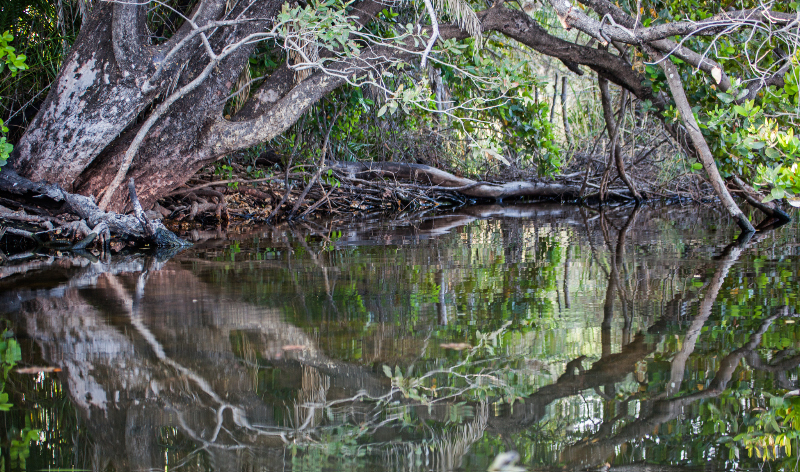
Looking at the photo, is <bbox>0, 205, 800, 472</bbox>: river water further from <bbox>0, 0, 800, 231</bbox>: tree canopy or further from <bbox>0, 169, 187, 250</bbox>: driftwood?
<bbox>0, 0, 800, 231</bbox>: tree canopy

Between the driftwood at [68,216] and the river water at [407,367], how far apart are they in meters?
1.47

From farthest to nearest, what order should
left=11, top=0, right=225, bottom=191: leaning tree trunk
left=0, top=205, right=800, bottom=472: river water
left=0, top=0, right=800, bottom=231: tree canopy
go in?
left=11, top=0, right=225, bottom=191: leaning tree trunk
left=0, top=0, right=800, bottom=231: tree canopy
left=0, top=205, right=800, bottom=472: river water

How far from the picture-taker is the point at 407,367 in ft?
7.52

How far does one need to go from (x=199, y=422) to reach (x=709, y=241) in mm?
4790

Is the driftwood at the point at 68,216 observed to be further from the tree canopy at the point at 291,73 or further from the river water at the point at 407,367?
the river water at the point at 407,367

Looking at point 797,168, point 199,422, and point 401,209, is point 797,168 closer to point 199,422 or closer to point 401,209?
point 199,422

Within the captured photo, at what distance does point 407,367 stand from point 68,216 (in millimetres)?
4743

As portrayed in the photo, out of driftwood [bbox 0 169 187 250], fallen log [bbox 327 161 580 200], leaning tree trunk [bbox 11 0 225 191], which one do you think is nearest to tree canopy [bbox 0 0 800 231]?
leaning tree trunk [bbox 11 0 225 191]

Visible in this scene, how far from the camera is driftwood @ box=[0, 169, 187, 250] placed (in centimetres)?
570

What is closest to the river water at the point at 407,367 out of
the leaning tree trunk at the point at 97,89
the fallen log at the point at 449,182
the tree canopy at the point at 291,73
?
the tree canopy at the point at 291,73

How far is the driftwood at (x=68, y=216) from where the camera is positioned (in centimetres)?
570

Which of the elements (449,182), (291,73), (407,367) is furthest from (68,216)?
(449,182)

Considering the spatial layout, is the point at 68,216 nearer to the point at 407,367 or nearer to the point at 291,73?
the point at 291,73

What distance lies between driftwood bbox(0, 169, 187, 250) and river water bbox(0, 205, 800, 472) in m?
1.47
